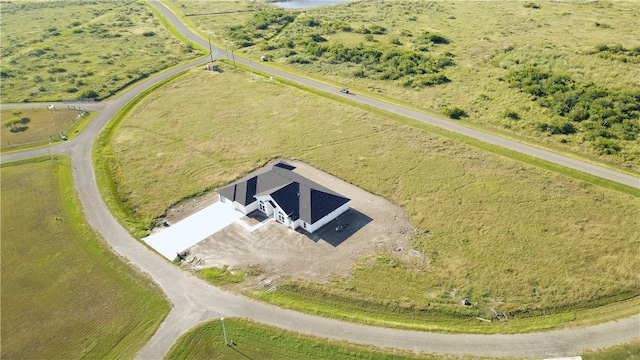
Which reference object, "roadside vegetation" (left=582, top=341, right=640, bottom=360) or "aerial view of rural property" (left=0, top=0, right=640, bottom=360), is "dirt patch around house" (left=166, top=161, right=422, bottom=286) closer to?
"aerial view of rural property" (left=0, top=0, right=640, bottom=360)

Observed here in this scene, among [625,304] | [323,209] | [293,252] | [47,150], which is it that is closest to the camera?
[625,304]

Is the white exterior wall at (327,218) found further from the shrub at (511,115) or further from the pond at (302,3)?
the pond at (302,3)

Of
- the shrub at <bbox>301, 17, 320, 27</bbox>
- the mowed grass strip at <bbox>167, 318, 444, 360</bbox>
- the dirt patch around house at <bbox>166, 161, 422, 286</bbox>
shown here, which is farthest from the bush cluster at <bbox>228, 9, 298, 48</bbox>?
the mowed grass strip at <bbox>167, 318, 444, 360</bbox>

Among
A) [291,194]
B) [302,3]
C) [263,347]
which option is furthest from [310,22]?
[263,347]

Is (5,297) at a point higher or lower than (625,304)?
lower

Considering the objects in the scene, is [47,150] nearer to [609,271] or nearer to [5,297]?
[5,297]

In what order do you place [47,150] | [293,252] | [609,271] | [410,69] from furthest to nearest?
[410,69] < [47,150] < [293,252] < [609,271]

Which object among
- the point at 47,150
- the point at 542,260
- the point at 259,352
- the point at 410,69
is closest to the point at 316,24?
the point at 410,69
